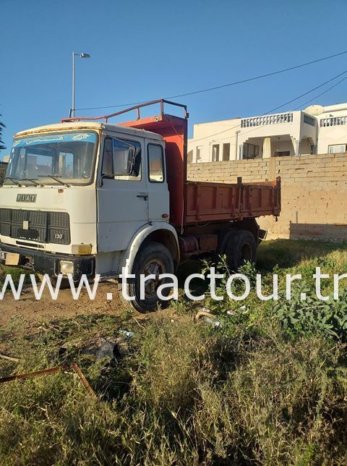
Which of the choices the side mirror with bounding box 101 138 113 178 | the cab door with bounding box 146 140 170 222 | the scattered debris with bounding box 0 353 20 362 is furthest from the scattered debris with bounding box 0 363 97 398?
the cab door with bounding box 146 140 170 222

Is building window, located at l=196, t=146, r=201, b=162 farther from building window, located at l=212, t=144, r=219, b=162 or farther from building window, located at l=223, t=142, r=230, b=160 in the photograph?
building window, located at l=223, t=142, r=230, b=160

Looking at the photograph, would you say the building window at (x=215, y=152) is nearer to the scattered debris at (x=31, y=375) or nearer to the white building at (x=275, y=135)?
the white building at (x=275, y=135)

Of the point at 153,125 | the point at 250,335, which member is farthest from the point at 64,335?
the point at 153,125

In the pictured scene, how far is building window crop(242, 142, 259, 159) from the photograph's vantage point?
26656 millimetres

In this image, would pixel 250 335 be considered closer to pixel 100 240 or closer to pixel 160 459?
pixel 160 459

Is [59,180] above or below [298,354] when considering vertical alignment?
above

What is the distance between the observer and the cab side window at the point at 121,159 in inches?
191

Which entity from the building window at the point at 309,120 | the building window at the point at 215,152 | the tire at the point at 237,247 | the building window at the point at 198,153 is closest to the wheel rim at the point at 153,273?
the tire at the point at 237,247

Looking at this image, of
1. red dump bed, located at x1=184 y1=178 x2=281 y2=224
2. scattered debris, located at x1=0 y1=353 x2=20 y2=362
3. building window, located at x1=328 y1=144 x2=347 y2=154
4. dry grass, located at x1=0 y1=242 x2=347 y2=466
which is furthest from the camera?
building window, located at x1=328 y1=144 x2=347 y2=154

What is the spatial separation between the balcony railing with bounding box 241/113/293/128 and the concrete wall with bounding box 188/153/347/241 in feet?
44.2

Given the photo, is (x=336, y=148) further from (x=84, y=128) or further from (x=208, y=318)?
(x=208, y=318)

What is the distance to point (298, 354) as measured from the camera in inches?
121

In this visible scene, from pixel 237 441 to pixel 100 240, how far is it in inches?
113

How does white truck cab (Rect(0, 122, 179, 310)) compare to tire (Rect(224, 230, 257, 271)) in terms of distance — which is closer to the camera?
white truck cab (Rect(0, 122, 179, 310))
